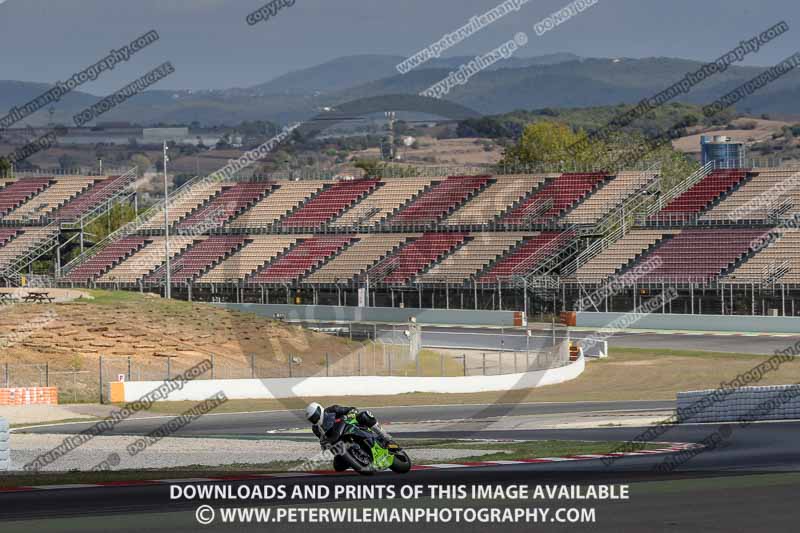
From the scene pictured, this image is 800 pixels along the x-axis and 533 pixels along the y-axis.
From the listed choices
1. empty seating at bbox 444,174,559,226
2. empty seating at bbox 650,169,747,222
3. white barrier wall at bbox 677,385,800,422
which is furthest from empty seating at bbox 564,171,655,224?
white barrier wall at bbox 677,385,800,422

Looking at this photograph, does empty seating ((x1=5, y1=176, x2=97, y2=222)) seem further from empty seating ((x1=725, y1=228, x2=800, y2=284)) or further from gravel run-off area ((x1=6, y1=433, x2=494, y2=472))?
gravel run-off area ((x1=6, y1=433, x2=494, y2=472))

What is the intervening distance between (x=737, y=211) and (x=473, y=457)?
163ft

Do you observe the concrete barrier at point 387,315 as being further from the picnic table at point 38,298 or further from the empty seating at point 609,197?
the picnic table at point 38,298

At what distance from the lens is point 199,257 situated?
83.9 m

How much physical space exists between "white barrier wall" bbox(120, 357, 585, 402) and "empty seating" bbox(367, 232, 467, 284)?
26215 mm

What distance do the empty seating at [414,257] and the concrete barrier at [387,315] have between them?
2618 mm

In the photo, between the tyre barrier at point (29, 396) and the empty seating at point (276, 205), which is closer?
the tyre barrier at point (29, 396)

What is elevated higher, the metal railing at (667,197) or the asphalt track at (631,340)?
the metal railing at (667,197)

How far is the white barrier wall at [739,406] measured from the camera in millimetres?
33094

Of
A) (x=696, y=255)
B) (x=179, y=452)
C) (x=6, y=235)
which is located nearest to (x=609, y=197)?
(x=696, y=255)

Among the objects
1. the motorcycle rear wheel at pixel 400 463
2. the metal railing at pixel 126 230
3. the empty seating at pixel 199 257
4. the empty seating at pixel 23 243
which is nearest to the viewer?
the motorcycle rear wheel at pixel 400 463

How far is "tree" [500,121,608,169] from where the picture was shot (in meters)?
114

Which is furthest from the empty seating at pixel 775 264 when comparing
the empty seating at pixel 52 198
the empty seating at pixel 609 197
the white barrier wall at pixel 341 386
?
the empty seating at pixel 52 198

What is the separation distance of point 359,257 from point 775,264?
24693mm
